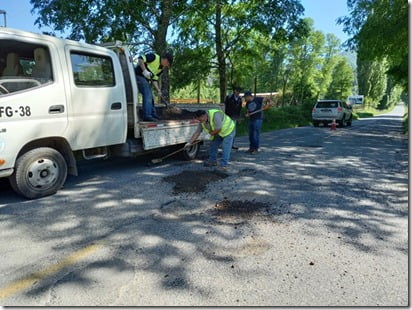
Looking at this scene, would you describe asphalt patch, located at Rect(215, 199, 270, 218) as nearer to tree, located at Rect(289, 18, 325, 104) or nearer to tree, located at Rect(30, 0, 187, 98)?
tree, located at Rect(30, 0, 187, 98)

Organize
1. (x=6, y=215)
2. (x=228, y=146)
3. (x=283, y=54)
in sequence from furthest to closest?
(x=283, y=54) → (x=228, y=146) → (x=6, y=215)

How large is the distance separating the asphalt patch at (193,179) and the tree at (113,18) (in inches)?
277

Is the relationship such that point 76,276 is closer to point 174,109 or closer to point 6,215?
point 6,215

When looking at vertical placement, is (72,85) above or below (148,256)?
above

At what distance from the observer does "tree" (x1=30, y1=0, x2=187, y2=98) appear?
10.9 metres

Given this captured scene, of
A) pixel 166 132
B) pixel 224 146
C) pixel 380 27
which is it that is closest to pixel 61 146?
pixel 166 132

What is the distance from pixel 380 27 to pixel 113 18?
10.7m

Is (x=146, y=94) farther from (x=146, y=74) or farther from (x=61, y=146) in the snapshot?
(x=61, y=146)

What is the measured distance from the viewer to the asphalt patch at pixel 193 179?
17.4ft

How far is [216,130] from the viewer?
6707 millimetres

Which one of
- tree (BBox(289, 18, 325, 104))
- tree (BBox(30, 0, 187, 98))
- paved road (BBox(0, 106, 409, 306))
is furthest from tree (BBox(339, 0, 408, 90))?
tree (BBox(289, 18, 325, 104))

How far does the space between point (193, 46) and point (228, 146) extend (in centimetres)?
1268

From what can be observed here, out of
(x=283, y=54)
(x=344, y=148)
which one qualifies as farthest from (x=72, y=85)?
(x=283, y=54)

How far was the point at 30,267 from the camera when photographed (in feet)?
9.61
